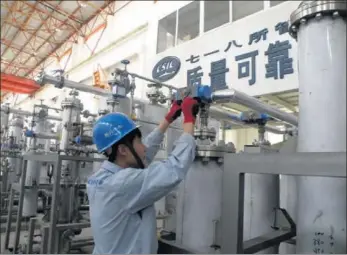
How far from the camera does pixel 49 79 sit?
1902mm

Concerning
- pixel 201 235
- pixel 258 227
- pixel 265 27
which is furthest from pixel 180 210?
pixel 265 27

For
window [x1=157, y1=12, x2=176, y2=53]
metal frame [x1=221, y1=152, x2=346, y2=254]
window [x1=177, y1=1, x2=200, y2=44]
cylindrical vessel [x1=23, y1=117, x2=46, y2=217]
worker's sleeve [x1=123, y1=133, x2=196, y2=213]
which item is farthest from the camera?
window [x1=157, y1=12, x2=176, y2=53]

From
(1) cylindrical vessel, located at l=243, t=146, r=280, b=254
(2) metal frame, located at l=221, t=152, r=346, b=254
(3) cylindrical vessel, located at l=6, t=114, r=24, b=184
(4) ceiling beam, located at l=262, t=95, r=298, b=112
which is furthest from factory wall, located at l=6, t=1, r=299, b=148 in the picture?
(2) metal frame, located at l=221, t=152, r=346, b=254

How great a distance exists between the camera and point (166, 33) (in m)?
4.84

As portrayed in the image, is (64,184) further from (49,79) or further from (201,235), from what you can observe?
(201,235)

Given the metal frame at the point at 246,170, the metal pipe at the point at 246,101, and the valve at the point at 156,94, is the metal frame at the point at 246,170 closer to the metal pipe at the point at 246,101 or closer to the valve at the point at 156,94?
the metal pipe at the point at 246,101

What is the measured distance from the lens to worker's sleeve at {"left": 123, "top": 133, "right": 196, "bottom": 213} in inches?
29.9

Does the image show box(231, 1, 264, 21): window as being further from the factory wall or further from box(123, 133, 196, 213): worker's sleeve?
box(123, 133, 196, 213): worker's sleeve

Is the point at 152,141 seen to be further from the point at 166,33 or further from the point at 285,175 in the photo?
the point at 166,33

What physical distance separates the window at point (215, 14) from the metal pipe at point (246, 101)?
114 inches

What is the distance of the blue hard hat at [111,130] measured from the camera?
0.92 meters

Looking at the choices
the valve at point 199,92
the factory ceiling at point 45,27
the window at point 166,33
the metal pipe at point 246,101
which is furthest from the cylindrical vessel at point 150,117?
the factory ceiling at point 45,27

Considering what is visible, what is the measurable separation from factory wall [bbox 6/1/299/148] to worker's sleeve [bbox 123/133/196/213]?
1.83 m

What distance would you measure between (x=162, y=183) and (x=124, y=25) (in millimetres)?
6095
